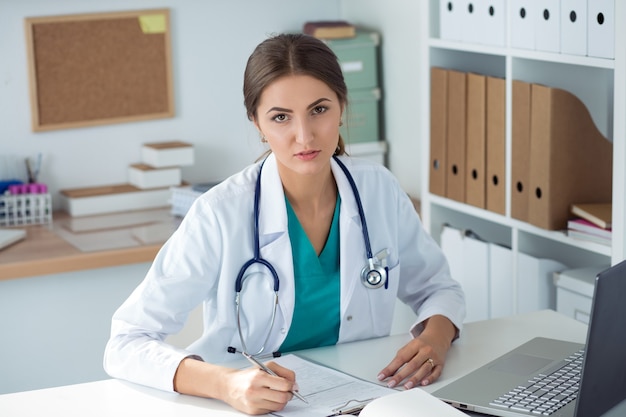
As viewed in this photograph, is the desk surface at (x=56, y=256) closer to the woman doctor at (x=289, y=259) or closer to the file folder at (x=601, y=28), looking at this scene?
the woman doctor at (x=289, y=259)

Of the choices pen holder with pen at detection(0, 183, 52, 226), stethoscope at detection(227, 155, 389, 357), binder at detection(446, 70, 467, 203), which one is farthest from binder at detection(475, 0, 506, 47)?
pen holder with pen at detection(0, 183, 52, 226)

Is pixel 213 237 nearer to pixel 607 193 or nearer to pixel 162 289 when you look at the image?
pixel 162 289

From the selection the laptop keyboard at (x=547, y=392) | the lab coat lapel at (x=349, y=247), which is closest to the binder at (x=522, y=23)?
the lab coat lapel at (x=349, y=247)

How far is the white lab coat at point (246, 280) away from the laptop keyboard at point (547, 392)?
27 centimetres

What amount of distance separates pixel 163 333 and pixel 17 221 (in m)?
1.61

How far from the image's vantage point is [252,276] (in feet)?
5.92

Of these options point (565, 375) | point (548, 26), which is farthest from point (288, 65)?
point (548, 26)

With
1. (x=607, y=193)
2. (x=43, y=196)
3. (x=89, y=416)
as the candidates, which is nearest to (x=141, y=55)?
(x=43, y=196)

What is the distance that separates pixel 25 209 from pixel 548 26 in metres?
1.77

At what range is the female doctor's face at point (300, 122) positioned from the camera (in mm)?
1738

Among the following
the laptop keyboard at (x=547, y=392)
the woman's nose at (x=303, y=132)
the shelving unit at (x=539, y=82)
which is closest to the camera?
the laptop keyboard at (x=547, y=392)

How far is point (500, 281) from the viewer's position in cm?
265

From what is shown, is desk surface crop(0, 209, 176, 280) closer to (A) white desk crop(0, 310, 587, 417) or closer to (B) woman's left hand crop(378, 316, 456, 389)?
(A) white desk crop(0, 310, 587, 417)

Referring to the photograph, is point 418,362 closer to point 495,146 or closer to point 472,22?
point 495,146
